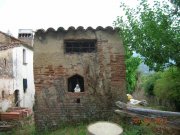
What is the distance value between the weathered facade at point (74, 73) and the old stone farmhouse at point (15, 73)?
28.6 feet

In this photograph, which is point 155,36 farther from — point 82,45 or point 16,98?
point 16,98

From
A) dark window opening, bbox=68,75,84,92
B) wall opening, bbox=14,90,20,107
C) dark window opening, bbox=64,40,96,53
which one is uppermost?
dark window opening, bbox=64,40,96,53

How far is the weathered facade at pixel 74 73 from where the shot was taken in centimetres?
1245

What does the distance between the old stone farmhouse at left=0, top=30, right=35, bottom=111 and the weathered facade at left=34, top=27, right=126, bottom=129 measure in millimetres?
8721

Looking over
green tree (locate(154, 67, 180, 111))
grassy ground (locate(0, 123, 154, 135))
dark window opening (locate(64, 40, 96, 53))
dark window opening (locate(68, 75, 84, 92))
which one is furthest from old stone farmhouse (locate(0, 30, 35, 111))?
green tree (locate(154, 67, 180, 111))

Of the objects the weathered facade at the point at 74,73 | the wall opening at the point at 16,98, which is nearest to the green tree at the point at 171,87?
the weathered facade at the point at 74,73

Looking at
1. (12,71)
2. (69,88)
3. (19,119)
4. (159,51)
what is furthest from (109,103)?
(12,71)

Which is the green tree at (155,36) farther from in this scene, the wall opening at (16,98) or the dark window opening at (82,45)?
the wall opening at (16,98)

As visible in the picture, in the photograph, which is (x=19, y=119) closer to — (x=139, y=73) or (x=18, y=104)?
(x=18, y=104)

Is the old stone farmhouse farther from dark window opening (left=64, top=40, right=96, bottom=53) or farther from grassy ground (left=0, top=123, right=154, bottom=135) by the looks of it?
dark window opening (left=64, top=40, right=96, bottom=53)

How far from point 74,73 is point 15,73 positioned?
12517mm

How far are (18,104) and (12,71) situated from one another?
8.73 ft

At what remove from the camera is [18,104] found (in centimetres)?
2452

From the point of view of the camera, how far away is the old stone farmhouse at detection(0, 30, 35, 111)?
21383 mm
